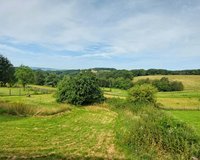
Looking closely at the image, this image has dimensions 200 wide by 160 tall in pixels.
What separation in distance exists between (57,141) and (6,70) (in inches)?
1599

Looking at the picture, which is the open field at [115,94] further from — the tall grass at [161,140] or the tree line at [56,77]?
the tall grass at [161,140]

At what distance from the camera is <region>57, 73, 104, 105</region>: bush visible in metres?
32.9

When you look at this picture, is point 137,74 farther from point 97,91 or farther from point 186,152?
point 186,152

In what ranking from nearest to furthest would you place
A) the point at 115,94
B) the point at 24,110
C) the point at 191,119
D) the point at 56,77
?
the point at 24,110
the point at 191,119
the point at 115,94
the point at 56,77

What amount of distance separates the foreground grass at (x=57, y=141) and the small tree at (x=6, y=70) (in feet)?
111

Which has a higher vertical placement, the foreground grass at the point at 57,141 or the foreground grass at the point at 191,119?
the foreground grass at the point at 57,141

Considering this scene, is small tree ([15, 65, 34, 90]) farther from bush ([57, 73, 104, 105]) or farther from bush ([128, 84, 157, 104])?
bush ([128, 84, 157, 104])

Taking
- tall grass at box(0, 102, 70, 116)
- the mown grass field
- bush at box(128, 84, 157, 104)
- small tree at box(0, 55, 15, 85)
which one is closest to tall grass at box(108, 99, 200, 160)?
the mown grass field

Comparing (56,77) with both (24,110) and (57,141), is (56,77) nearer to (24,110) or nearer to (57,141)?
(24,110)

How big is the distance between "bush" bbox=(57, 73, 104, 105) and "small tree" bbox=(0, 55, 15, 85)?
822 inches

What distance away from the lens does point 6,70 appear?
50812 millimetres

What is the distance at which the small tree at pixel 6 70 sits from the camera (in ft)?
165

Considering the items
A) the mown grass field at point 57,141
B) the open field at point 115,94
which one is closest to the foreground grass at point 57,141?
the mown grass field at point 57,141

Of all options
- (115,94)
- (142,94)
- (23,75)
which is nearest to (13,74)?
(23,75)
